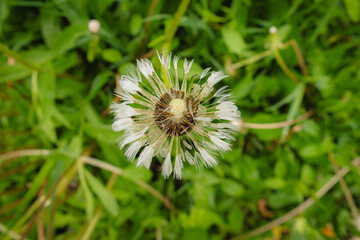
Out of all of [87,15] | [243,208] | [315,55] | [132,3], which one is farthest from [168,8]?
[243,208]

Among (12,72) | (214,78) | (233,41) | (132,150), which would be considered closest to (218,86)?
(233,41)

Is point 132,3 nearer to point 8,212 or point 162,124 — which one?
point 162,124

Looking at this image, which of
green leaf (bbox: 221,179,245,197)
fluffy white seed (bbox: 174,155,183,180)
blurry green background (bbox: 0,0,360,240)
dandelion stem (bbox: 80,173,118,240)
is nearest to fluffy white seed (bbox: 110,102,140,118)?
fluffy white seed (bbox: 174,155,183,180)

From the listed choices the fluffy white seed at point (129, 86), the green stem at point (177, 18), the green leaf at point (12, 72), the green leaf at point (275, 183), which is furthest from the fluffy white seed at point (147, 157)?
the green leaf at point (275, 183)

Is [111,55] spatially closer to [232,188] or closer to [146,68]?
[146,68]

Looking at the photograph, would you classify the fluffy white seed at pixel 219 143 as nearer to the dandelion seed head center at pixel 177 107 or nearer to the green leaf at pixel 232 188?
the dandelion seed head center at pixel 177 107

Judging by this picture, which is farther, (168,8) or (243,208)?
(243,208)
